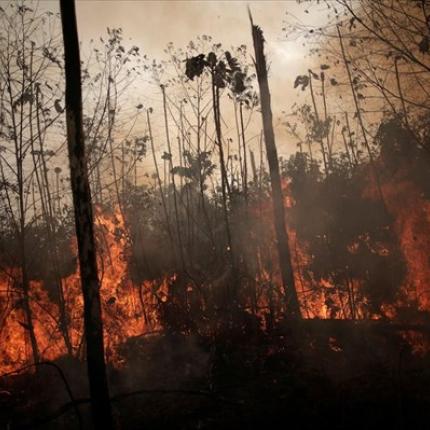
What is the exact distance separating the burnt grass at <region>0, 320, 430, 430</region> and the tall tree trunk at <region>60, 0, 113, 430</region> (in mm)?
320

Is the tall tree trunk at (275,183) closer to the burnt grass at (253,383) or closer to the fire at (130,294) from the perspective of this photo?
the fire at (130,294)

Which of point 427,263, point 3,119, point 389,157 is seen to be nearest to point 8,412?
point 3,119

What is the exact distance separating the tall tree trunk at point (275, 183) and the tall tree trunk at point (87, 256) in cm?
765

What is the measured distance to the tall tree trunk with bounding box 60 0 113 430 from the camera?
6090mm

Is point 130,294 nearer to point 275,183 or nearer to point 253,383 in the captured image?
point 275,183

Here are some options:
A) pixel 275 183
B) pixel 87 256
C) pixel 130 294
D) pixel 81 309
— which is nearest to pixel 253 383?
pixel 87 256

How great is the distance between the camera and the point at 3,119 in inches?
456

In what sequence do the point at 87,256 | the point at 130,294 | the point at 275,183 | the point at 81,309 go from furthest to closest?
1. the point at 130,294
2. the point at 81,309
3. the point at 275,183
4. the point at 87,256

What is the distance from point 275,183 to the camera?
42.9 feet

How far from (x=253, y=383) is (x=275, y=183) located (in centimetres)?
614

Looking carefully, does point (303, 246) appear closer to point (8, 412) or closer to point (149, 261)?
point (149, 261)

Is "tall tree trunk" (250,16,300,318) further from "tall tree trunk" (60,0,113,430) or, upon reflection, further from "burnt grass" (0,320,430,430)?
"tall tree trunk" (60,0,113,430)

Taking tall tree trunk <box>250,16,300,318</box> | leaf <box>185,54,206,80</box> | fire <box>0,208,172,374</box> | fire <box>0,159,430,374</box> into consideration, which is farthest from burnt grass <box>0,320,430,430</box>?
leaf <box>185,54,206,80</box>

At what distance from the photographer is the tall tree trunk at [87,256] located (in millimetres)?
6090
